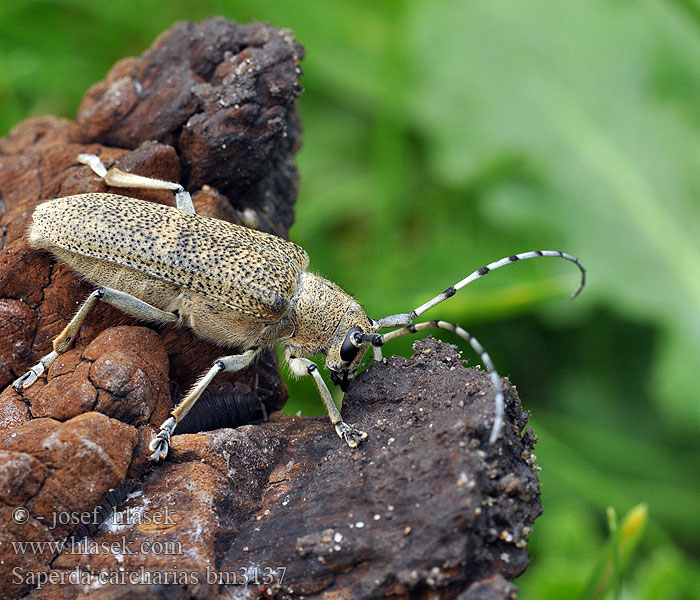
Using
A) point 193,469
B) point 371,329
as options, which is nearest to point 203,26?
point 371,329

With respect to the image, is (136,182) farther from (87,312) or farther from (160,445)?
(160,445)

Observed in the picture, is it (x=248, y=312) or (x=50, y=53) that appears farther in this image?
(x=50, y=53)

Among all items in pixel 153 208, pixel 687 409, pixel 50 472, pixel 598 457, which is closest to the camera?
pixel 50 472

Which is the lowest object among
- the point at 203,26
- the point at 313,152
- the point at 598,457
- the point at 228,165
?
the point at 598,457

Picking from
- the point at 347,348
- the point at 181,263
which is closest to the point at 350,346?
the point at 347,348

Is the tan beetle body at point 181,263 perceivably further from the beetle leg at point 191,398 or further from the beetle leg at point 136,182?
the beetle leg at point 191,398

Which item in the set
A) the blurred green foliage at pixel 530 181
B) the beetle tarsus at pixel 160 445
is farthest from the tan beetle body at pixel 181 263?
the blurred green foliage at pixel 530 181

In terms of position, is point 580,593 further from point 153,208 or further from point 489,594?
point 153,208
